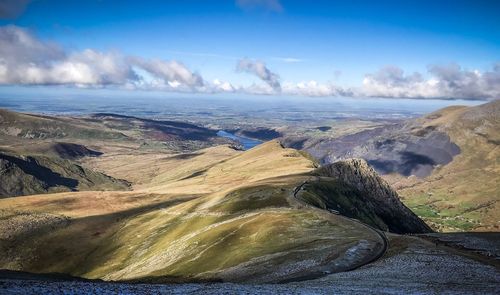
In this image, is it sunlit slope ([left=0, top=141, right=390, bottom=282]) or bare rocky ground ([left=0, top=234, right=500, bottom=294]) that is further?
sunlit slope ([left=0, top=141, right=390, bottom=282])

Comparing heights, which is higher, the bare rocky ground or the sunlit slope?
the bare rocky ground

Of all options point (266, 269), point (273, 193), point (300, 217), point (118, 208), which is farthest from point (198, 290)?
point (118, 208)

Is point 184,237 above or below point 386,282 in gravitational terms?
below

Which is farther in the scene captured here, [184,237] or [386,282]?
[184,237]

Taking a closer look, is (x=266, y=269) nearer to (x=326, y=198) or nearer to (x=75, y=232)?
(x=326, y=198)
